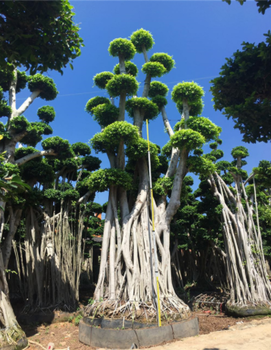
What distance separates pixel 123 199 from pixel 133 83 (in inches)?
174

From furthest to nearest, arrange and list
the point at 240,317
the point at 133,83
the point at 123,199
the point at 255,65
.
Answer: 1. the point at 133,83
2. the point at 123,199
3. the point at 240,317
4. the point at 255,65

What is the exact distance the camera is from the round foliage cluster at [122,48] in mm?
10430

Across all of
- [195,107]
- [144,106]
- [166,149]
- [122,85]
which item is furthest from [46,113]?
[195,107]

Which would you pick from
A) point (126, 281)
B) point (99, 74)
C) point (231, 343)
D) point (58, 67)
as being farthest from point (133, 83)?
point (231, 343)

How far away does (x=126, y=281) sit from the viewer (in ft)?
23.2

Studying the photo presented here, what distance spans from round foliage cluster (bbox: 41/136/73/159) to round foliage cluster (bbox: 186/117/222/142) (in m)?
4.66

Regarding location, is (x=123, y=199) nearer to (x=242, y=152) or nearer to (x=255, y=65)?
(x=255, y=65)

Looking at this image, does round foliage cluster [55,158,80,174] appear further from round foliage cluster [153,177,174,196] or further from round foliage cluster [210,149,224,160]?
round foliage cluster [210,149,224,160]

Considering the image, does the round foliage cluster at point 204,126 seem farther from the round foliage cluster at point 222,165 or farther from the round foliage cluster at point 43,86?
the round foliage cluster at point 43,86

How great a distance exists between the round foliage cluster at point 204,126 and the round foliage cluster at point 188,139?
0.77m

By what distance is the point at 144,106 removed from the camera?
1011cm

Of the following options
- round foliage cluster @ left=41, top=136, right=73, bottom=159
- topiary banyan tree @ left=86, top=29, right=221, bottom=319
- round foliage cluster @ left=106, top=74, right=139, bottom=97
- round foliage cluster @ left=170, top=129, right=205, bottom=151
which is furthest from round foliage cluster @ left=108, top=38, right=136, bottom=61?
round foliage cluster @ left=170, top=129, right=205, bottom=151

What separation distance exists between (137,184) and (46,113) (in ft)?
15.9

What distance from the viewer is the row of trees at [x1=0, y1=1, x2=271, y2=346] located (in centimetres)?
671
